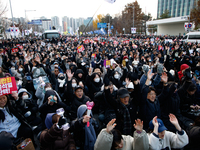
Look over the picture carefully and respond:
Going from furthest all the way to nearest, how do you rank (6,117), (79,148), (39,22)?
(39,22) → (79,148) → (6,117)

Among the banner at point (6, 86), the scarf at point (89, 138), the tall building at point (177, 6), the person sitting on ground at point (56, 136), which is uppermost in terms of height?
A: the tall building at point (177, 6)

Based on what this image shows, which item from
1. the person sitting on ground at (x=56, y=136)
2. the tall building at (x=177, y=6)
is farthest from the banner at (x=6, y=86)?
the tall building at (x=177, y=6)

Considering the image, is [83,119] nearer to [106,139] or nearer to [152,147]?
[106,139]

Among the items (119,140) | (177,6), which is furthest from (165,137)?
(177,6)

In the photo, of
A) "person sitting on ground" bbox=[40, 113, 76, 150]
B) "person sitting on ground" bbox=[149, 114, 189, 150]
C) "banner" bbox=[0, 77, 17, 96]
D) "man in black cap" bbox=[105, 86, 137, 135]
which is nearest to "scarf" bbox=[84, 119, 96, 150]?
"person sitting on ground" bbox=[40, 113, 76, 150]

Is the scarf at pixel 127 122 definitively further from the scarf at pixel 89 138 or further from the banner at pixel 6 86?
the banner at pixel 6 86

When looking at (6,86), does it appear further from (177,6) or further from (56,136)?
(177,6)

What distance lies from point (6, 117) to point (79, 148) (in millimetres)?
1506

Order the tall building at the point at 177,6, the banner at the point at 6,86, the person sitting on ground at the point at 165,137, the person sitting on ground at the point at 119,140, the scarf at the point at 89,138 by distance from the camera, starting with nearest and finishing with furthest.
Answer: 1. the person sitting on ground at the point at 119,140
2. the person sitting on ground at the point at 165,137
3. the scarf at the point at 89,138
4. the banner at the point at 6,86
5. the tall building at the point at 177,6

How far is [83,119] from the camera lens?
7.00 feet

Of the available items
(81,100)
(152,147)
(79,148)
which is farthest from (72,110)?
(152,147)

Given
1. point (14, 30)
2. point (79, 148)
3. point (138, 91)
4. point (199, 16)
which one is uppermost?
point (199, 16)

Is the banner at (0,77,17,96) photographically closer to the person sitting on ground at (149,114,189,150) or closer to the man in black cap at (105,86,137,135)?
the man in black cap at (105,86,137,135)

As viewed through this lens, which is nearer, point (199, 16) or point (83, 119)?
point (83, 119)
